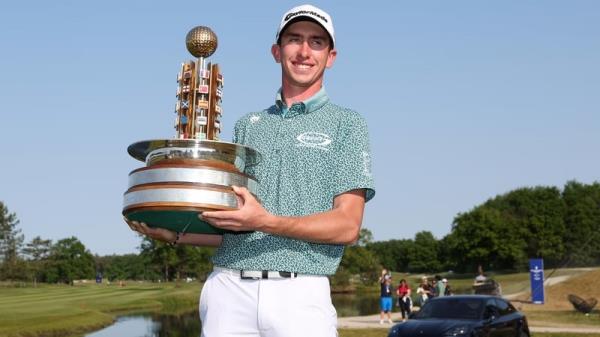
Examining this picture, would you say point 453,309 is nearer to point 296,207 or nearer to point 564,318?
point 296,207

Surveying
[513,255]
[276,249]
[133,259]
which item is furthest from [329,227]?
[133,259]

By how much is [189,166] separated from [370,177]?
909mm

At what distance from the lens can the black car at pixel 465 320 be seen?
598 inches

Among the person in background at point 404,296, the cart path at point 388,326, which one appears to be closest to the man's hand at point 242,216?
the cart path at point 388,326

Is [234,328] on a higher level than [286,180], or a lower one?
lower

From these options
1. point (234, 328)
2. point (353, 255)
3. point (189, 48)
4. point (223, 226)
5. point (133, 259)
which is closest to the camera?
point (223, 226)

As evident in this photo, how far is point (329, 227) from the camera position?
9.83 ft

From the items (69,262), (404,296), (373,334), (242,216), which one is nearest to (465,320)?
(373,334)

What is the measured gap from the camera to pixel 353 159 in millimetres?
3287

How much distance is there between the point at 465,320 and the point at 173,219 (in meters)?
13.7

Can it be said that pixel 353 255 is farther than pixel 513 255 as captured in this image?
Yes

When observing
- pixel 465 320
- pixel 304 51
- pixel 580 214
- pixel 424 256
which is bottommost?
pixel 465 320

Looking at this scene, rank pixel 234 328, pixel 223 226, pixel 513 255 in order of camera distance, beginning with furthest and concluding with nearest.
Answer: pixel 513 255 < pixel 234 328 < pixel 223 226

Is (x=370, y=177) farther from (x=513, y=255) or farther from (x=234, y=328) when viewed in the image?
(x=513, y=255)
